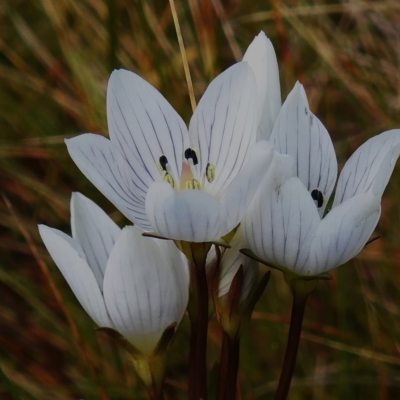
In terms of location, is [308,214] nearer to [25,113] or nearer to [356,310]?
[356,310]

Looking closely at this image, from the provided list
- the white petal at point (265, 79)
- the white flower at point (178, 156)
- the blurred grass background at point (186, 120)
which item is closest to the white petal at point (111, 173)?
the white flower at point (178, 156)

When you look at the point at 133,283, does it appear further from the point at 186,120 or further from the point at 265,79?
the point at 186,120

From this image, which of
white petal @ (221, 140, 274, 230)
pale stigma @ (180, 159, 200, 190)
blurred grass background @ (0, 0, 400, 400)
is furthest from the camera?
blurred grass background @ (0, 0, 400, 400)

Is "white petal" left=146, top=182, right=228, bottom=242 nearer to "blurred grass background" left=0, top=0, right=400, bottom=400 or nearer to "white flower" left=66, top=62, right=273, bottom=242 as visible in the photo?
"white flower" left=66, top=62, right=273, bottom=242

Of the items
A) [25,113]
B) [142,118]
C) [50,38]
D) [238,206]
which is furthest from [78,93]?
[238,206]

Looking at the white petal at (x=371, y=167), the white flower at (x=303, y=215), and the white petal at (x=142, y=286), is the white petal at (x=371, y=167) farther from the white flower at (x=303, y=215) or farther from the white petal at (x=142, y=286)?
the white petal at (x=142, y=286)

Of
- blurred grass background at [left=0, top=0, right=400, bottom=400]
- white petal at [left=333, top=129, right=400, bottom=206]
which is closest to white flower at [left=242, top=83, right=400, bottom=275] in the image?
white petal at [left=333, top=129, right=400, bottom=206]
